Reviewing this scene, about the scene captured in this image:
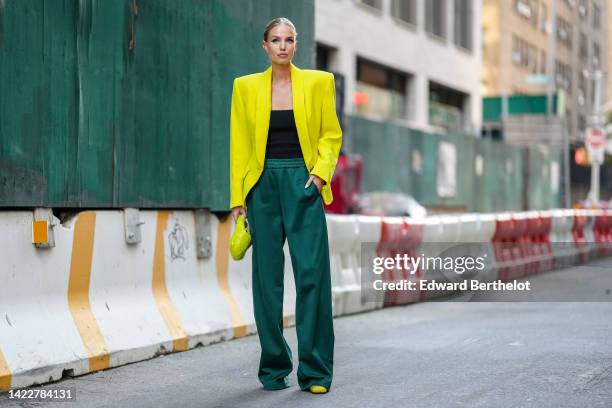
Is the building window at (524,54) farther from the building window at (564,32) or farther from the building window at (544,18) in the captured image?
the building window at (564,32)

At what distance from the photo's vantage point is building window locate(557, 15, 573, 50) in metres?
72.4

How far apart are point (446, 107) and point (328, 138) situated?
42.7 metres

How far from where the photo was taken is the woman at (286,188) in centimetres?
621

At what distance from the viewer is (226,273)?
9172 mm

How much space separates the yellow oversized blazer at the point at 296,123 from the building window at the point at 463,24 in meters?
42.2

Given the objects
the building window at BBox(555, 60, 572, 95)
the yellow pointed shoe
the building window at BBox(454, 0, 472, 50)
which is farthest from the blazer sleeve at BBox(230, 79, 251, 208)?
the building window at BBox(555, 60, 572, 95)

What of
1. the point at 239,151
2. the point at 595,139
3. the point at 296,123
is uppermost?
the point at 595,139

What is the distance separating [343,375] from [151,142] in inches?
96.0

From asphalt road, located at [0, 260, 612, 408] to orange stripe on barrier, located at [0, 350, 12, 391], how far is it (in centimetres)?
9

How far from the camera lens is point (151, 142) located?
8.32m

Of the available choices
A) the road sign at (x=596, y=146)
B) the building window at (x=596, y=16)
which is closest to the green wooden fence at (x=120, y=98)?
the road sign at (x=596, y=146)

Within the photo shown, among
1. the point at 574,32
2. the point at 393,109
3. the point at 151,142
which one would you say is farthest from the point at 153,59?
the point at 574,32

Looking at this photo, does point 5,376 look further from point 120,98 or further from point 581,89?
point 581,89

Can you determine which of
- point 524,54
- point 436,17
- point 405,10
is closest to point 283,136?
point 405,10
